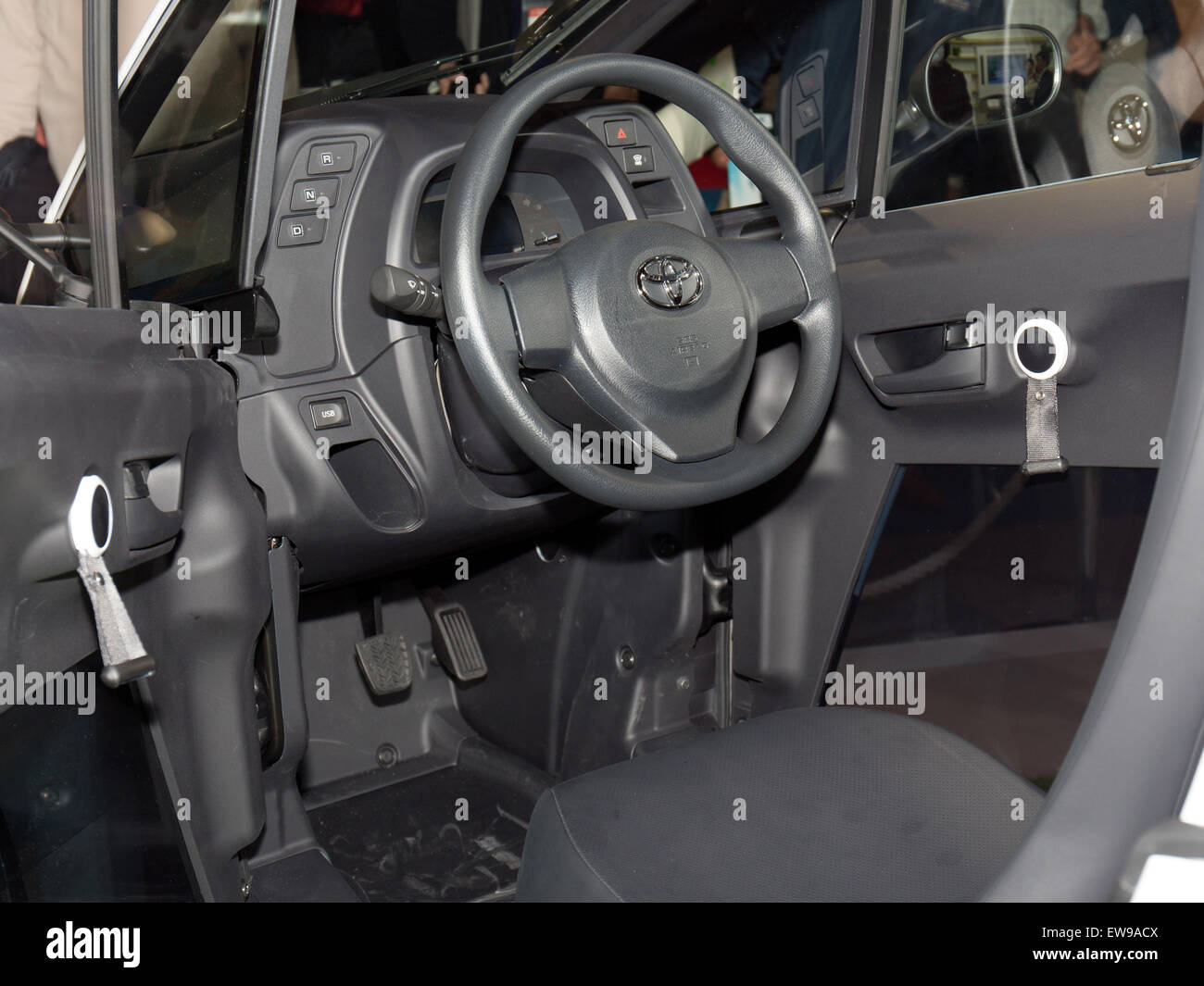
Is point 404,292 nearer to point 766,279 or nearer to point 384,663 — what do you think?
point 766,279

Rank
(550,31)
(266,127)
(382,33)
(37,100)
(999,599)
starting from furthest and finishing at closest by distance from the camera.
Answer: (382,33), (550,31), (999,599), (266,127), (37,100)

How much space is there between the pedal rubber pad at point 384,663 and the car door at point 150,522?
2.42 ft

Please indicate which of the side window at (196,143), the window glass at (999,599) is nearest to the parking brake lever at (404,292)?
the side window at (196,143)

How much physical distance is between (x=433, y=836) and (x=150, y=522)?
1119 mm

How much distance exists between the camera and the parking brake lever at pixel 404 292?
4.51 feet

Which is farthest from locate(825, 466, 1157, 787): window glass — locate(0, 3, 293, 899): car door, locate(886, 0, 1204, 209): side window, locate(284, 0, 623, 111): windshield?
locate(284, 0, 623, 111): windshield

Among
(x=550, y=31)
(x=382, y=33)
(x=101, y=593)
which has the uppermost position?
(x=382, y=33)

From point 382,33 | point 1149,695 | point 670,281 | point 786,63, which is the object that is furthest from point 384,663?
point 382,33

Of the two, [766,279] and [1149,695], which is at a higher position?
[766,279]

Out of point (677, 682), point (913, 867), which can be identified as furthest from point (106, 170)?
point (677, 682)

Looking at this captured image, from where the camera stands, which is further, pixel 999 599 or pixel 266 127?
pixel 999 599

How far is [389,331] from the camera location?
1562mm

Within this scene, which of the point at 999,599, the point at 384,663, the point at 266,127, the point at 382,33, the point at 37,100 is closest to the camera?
the point at 37,100
